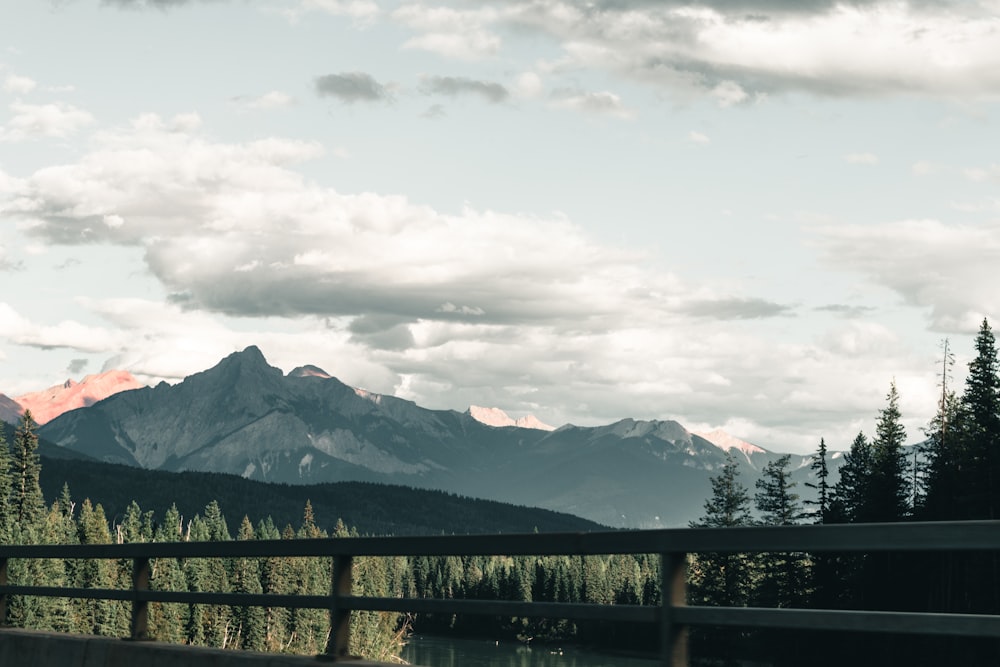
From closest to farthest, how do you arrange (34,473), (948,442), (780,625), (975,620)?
(975,620), (780,625), (948,442), (34,473)

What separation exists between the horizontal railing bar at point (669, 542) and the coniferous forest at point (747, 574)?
500 millimetres

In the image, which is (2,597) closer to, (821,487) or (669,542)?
(669,542)

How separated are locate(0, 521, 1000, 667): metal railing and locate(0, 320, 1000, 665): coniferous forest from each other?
30 centimetres

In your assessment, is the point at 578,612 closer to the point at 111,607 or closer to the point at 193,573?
the point at 111,607

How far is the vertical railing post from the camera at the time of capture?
8703 millimetres

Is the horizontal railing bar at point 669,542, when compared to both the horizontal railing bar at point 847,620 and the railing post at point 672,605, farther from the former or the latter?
the horizontal railing bar at point 847,620

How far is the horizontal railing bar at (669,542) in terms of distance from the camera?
5898mm

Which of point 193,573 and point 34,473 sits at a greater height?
point 34,473

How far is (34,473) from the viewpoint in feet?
416

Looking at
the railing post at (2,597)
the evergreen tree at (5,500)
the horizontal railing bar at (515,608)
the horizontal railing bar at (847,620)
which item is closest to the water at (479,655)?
the evergreen tree at (5,500)

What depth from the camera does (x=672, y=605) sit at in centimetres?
705

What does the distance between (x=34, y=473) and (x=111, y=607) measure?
30.4m

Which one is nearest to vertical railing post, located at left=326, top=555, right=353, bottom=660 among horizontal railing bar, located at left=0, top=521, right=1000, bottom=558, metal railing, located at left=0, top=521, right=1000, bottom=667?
metal railing, located at left=0, top=521, right=1000, bottom=667

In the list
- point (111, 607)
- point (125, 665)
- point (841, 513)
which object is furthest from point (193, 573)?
point (125, 665)
